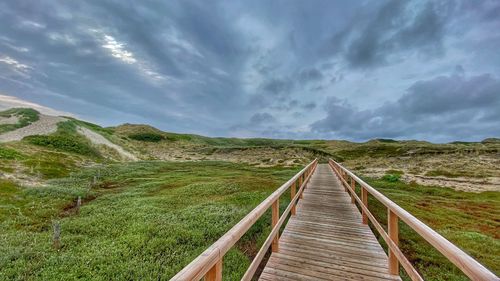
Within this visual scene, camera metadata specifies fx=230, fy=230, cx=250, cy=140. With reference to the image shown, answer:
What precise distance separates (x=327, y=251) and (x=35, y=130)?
5636 cm

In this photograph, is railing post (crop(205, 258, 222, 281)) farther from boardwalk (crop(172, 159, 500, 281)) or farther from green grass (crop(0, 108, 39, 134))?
green grass (crop(0, 108, 39, 134))

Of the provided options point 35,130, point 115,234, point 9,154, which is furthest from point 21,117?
point 115,234

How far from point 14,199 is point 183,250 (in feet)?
44.6

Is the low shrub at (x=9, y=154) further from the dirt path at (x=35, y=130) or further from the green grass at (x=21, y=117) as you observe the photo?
the green grass at (x=21, y=117)

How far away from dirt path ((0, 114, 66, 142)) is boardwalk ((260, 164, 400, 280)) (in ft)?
154

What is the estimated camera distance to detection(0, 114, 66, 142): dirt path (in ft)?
120

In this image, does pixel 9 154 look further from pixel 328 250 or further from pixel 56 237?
pixel 328 250

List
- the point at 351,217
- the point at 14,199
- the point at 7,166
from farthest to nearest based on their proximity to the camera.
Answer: the point at 7,166, the point at 14,199, the point at 351,217

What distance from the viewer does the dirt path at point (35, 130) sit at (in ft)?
120

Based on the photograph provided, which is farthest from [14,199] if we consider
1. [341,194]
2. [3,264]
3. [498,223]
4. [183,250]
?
[498,223]

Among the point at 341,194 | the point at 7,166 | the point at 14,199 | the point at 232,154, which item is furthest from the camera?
the point at 232,154

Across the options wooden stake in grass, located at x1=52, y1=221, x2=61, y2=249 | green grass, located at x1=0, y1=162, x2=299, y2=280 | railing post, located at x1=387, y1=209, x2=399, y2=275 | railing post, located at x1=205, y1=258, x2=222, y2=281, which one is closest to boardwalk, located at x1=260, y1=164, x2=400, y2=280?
railing post, located at x1=387, y1=209, x2=399, y2=275

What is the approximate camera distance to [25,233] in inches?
346

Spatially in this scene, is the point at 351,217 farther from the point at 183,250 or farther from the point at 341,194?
the point at 183,250
